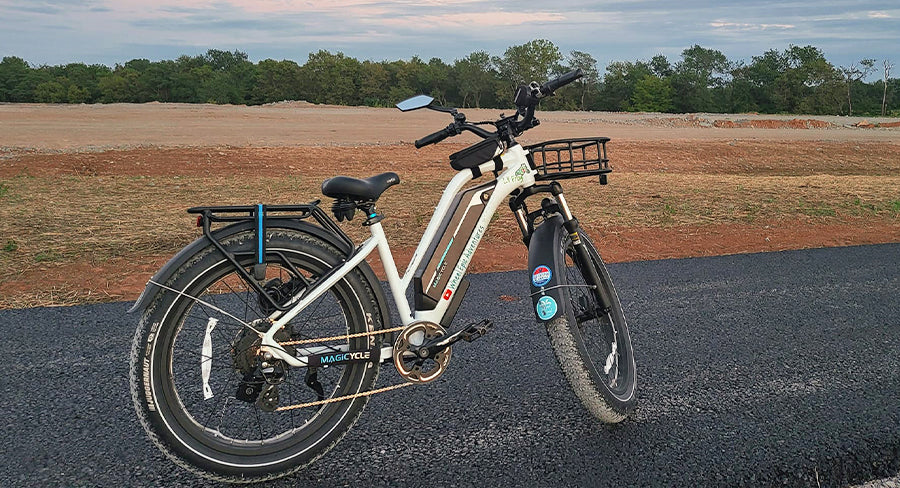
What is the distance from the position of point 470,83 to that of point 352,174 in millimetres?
68133

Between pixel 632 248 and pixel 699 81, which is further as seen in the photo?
pixel 699 81

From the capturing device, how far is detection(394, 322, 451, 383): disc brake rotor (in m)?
3.44

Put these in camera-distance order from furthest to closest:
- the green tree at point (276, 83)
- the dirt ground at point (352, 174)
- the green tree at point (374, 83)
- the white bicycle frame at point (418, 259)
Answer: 1. the green tree at point (276, 83)
2. the green tree at point (374, 83)
3. the dirt ground at point (352, 174)
4. the white bicycle frame at point (418, 259)

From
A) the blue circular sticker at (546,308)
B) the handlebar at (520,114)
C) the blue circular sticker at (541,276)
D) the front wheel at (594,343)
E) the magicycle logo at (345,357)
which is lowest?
the front wheel at (594,343)

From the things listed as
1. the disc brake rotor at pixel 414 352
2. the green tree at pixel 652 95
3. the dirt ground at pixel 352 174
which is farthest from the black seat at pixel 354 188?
the green tree at pixel 652 95

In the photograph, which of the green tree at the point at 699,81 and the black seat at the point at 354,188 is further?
the green tree at the point at 699,81

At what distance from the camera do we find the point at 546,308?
142 inches

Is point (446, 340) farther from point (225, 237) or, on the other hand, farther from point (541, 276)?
point (225, 237)

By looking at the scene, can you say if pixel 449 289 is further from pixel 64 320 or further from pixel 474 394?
pixel 64 320

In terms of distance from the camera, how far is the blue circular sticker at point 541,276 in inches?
144

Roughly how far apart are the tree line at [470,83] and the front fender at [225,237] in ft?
227

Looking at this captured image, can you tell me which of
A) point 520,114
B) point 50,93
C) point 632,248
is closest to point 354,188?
point 520,114

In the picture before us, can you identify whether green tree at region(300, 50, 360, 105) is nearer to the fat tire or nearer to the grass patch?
the grass patch

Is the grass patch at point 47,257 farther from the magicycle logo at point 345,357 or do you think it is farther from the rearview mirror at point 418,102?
the rearview mirror at point 418,102
